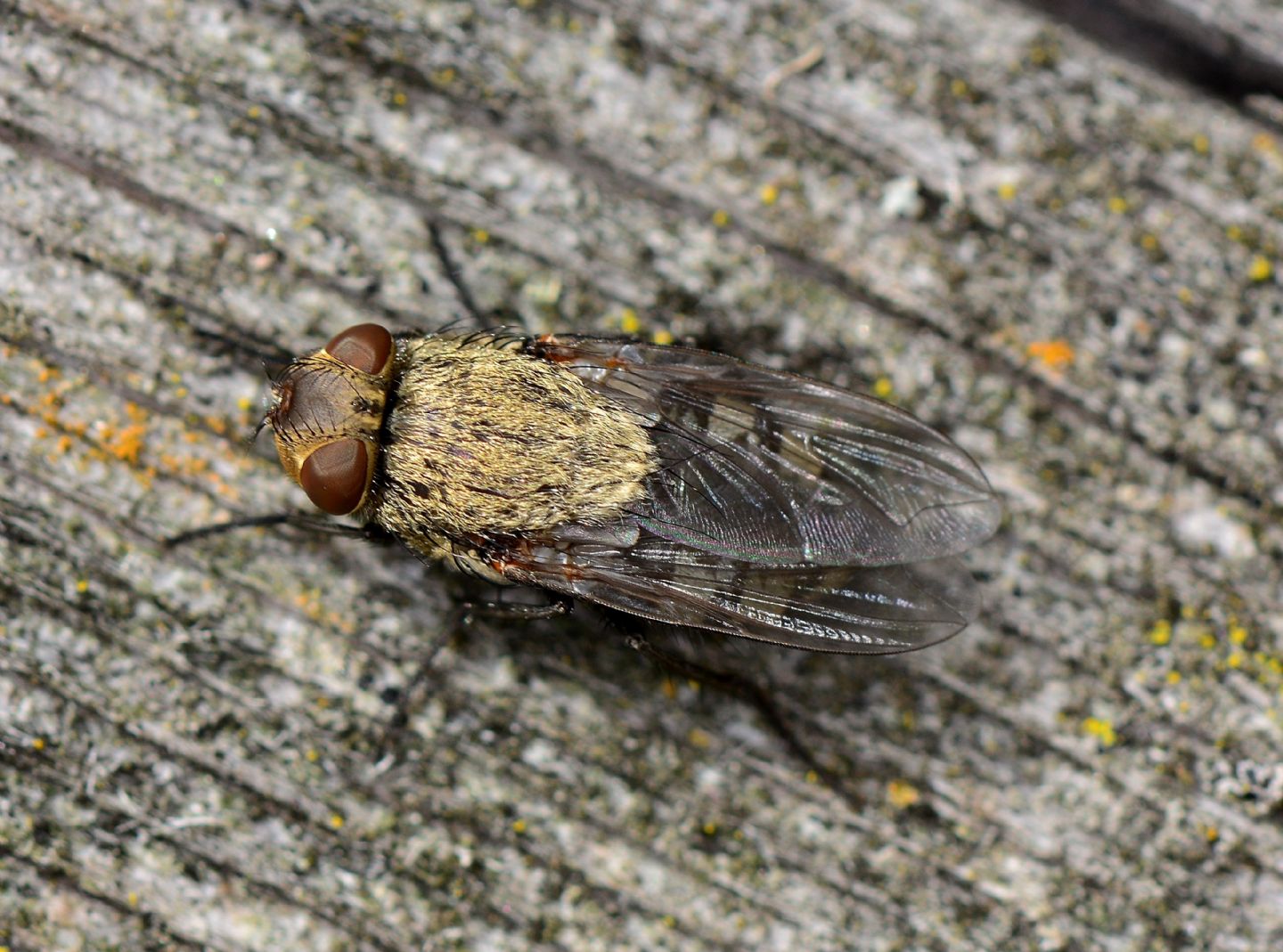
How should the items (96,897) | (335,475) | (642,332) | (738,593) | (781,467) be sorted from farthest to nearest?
(642,332) → (781,467) → (738,593) → (335,475) → (96,897)

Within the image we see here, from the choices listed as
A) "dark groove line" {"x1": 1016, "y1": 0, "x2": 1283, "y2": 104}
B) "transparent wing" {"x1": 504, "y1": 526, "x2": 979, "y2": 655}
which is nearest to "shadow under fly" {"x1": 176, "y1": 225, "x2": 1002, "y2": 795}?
"transparent wing" {"x1": 504, "y1": 526, "x2": 979, "y2": 655}

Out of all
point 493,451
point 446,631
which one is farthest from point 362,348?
point 446,631

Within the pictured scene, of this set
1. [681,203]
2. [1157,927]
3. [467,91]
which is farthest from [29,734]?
[1157,927]

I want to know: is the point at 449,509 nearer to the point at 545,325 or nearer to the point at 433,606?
the point at 433,606

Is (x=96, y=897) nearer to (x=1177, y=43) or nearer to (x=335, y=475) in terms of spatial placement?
(x=335, y=475)

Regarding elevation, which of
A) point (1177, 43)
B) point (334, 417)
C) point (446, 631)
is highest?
point (1177, 43)

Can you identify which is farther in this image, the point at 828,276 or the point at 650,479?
the point at 828,276

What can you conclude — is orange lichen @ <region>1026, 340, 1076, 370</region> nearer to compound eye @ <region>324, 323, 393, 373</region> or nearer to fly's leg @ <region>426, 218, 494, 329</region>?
fly's leg @ <region>426, 218, 494, 329</region>

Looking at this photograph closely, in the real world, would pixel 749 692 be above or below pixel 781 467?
below
